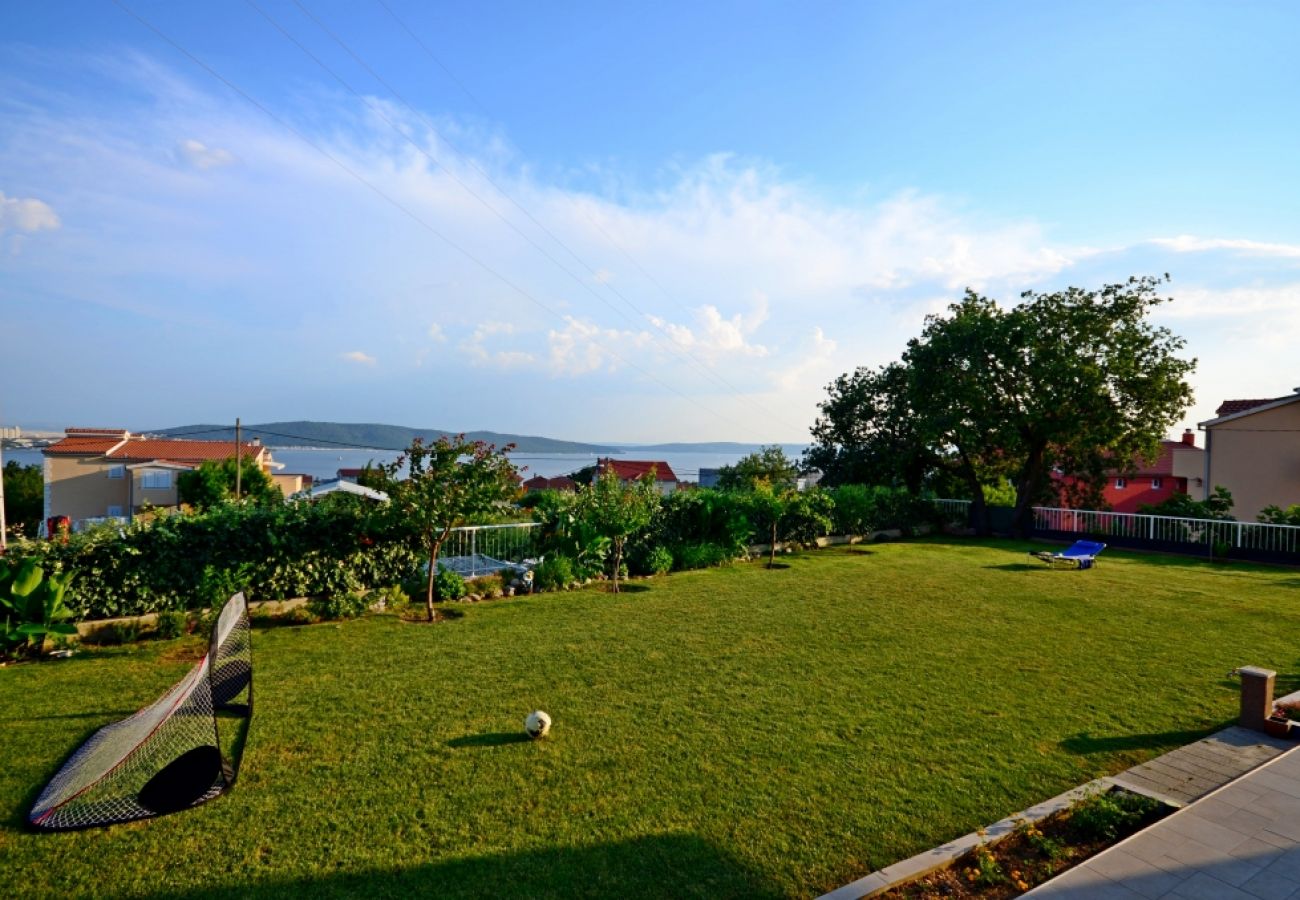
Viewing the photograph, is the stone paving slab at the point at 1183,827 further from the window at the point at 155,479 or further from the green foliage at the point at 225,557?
the window at the point at 155,479

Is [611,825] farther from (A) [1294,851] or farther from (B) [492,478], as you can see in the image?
(B) [492,478]

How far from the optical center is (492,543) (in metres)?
12.1

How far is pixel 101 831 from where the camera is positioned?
155 inches

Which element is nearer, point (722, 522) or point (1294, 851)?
point (1294, 851)

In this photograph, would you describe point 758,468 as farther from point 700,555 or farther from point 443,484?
point 443,484

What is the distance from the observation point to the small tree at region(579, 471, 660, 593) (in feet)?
40.1

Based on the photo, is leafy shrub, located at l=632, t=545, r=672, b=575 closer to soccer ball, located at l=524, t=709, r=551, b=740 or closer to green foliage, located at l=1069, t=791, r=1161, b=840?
soccer ball, located at l=524, t=709, r=551, b=740

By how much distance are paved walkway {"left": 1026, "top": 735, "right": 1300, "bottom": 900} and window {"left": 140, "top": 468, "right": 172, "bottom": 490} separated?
56971mm

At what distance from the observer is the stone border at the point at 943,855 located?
3.37 m

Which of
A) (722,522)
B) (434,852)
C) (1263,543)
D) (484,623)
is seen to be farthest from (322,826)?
(1263,543)

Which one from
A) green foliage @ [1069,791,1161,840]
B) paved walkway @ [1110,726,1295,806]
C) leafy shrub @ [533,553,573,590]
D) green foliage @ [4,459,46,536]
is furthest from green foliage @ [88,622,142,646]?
green foliage @ [4,459,46,536]

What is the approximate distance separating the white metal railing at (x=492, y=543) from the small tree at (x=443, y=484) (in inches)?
62.2

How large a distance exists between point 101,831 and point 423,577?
651 cm

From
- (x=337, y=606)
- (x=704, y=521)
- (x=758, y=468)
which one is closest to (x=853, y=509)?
(x=704, y=521)
